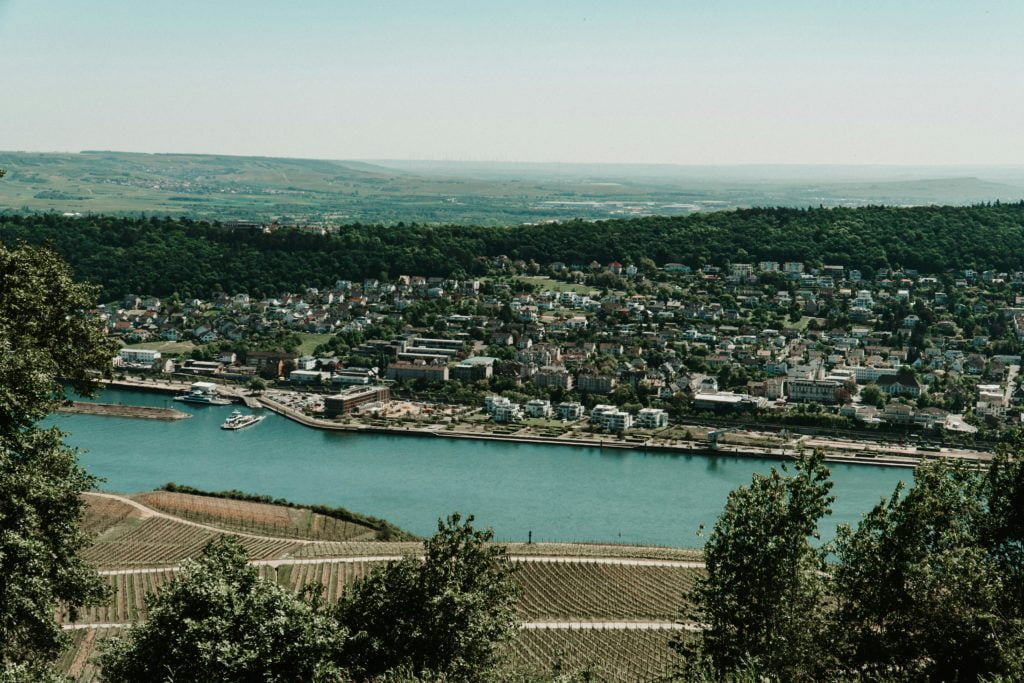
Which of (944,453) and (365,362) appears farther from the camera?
(365,362)

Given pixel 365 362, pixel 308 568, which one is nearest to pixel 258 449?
pixel 365 362

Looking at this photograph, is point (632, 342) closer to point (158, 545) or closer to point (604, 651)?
point (158, 545)

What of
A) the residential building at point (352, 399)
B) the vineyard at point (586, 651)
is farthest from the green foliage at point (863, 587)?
the residential building at point (352, 399)

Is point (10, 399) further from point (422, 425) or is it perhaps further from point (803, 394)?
point (803, 394)

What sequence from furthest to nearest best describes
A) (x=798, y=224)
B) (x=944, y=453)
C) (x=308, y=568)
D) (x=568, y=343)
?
(x=798, y=224) → (x=568, y=343) → (x=944, y=453) → (x=308, y=568)

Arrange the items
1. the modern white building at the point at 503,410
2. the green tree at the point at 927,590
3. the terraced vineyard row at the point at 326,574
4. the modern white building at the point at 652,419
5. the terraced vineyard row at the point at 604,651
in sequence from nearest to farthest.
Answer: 1. the green tree at the point at 927,590
2. the terraced vineyard row at the point at 604,651
3. the terraced vineyard row at the point at 326,574
4. the modern white building at the point at 652,419
5. the modern white building at the point at 503,410

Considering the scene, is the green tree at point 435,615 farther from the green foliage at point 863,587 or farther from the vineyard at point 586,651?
the vineyard at point 586,651

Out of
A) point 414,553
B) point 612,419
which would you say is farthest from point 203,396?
point 414,553
